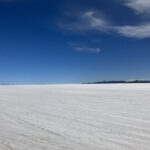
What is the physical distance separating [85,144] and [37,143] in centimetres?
81

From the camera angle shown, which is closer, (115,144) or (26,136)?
(115,144)

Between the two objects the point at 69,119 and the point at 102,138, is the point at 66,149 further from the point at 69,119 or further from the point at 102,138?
the point at 69,119

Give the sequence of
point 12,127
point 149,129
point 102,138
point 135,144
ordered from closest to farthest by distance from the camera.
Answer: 1. point 135,144
2. point 102,138
3. point 149,129
4. point 12,127

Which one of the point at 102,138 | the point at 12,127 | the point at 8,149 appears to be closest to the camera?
the point at 8,149

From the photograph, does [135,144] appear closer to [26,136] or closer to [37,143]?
[37,143]

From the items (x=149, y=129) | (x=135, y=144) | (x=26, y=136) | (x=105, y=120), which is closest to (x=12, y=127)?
(x=26, y=136)

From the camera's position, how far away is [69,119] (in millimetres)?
5332

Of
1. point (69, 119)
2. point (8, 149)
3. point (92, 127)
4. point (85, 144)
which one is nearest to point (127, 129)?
point (92, 127)

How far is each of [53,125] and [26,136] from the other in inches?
40.4

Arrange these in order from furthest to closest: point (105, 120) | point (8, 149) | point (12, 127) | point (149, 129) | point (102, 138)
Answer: point (105, 120) → point (12, 127) → point (149, 129) → point (102, 138) → point (8, 149)

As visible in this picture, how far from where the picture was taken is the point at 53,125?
4684 millimetres

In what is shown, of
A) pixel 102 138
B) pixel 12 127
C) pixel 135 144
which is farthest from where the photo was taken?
pixel 12 127

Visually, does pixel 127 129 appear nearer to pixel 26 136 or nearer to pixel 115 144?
pixel 115 144

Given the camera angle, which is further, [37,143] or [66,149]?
[37,143]
